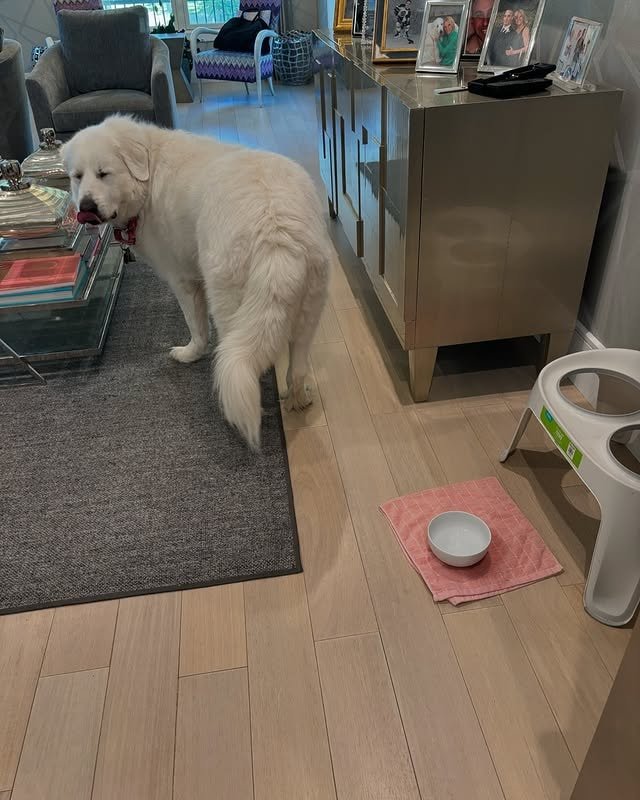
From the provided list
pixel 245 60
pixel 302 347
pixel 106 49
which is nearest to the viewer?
pixel 302 347

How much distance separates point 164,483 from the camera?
5.41ft

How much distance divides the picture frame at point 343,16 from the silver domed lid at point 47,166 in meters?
1.41

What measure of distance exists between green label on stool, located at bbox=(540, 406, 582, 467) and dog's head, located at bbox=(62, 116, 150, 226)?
1.37 metres

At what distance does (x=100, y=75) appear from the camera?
12.9ft

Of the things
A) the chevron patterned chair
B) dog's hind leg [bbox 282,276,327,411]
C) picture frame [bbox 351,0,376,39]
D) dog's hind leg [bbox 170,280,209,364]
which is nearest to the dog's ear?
dog's hind leg [bbox 170,280,209,364]

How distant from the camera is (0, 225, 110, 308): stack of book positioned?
196cm

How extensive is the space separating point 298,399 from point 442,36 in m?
1.18

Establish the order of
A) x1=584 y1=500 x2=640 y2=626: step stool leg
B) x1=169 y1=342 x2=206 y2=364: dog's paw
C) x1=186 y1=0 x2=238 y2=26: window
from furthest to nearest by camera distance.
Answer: x1=186 y1=0 x2=238 y2=26: window < x1=169 y1=342 x2=206 y2=364: dog's paw < x1=584 y1=500 x2=640 y2=626: step stool leg

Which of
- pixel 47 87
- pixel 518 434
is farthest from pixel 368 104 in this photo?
pixel 47 87

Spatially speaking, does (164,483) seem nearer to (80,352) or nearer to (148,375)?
(148,375)

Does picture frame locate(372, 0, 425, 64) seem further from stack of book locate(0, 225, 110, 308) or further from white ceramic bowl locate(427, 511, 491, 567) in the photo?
white ceramic bowl locate(427, 511, 491, 567)

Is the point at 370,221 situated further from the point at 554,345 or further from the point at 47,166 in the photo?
the point at 47,166

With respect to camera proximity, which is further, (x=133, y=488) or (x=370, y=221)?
(x=370, y=221)

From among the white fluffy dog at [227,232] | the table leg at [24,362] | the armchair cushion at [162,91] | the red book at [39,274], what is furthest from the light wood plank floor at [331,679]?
the armchair cushion at [162,91]
